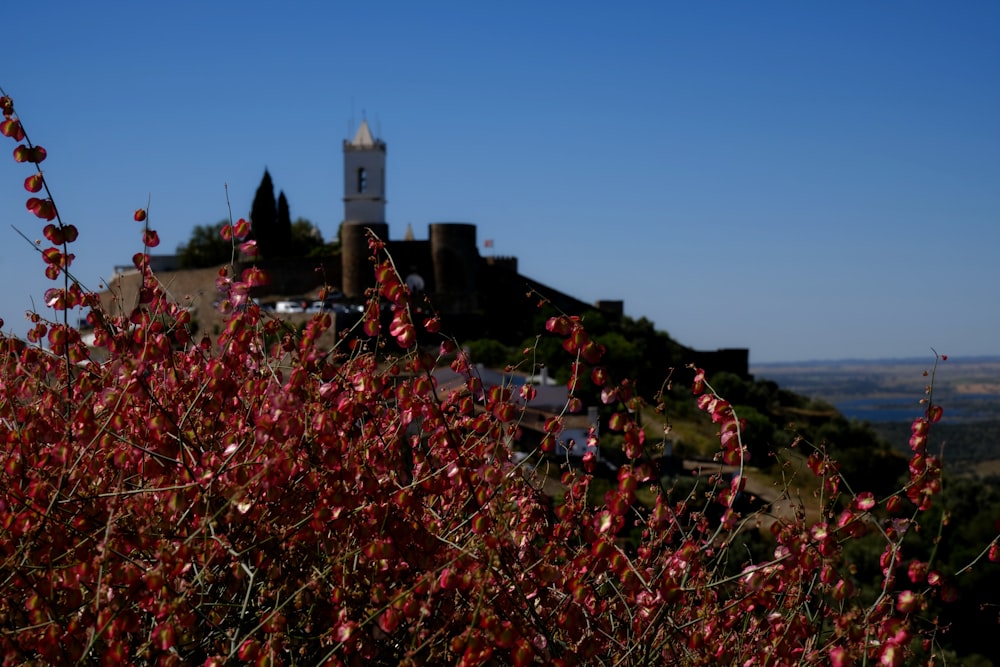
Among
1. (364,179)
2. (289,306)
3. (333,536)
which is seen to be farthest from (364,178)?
(333,536)

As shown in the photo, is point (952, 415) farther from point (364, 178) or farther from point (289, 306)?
point (289, 306)

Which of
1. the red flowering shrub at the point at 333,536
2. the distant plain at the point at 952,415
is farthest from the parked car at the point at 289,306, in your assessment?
the red flowering shrub at the point at 333,536

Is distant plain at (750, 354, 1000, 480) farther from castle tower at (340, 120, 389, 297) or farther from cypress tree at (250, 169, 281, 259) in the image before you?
cypress tree at (250, 169, 281, 259)

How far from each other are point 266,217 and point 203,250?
17.3 ft

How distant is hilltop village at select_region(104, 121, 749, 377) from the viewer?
45344mm

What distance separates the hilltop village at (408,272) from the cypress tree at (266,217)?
137cm

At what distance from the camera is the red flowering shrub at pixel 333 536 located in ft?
11.0

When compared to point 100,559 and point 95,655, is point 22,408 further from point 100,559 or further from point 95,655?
point 100,559

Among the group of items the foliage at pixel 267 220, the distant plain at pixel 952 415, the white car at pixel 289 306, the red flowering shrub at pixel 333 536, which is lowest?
the distant plain at pixel 952 415

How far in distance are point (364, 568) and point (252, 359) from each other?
1.27 metres

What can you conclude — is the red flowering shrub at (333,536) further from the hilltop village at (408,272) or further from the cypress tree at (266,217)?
the cypress tree at (266,217)

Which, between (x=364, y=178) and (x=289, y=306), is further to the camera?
(x=364, y=178)

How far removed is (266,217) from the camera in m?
47.8

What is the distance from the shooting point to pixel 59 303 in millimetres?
4328
